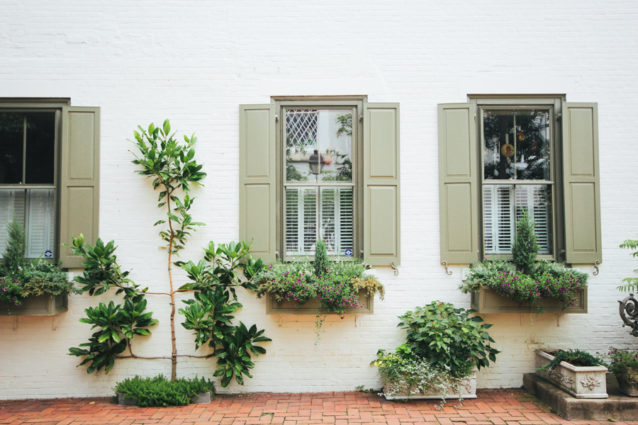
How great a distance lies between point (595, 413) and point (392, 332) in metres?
1.94

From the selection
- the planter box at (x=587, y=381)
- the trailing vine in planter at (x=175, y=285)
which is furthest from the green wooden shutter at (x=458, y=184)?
the trailing vine in planter at (x=175, y=285)

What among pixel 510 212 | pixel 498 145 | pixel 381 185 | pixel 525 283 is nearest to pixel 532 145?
pixel 498 145

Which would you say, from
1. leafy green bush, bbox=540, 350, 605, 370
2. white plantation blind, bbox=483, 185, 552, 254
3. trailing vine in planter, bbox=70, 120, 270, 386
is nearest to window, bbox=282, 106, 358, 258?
trailing vine in planter, bbox=70, 120, 270, 386

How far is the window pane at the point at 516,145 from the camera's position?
519 cm

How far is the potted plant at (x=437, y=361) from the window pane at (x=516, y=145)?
174cm

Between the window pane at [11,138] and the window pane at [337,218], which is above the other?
the window pane at [11,138]

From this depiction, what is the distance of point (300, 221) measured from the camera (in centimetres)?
516

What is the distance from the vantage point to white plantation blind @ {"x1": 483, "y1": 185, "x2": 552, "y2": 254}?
513cm

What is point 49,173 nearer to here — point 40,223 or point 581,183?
point 40,223

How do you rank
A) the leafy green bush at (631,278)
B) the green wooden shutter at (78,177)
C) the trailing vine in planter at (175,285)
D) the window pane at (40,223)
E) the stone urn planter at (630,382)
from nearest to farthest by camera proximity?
the stone urn planter at (630,382), the leafy green bush at (631,278), the trailing vine in planter at (175,285), the green wooden shutter at (78,177), the window pane at (40,223)

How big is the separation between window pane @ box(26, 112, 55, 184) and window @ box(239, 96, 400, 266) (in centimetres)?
216

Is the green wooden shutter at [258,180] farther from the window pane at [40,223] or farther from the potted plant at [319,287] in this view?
the window pane at [40,223]

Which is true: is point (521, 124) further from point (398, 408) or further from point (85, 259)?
point (85, 259)

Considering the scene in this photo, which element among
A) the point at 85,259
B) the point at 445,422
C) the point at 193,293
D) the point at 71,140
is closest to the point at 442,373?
the point at 445,422
